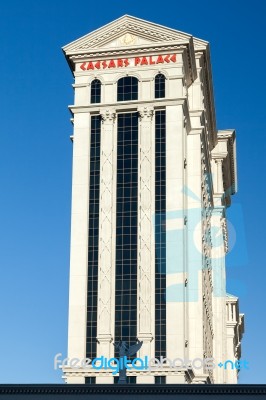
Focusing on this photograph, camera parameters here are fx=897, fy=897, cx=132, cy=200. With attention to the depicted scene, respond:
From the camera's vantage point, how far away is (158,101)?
116 meters

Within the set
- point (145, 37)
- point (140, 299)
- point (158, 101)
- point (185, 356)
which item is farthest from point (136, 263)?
point (145, 37)

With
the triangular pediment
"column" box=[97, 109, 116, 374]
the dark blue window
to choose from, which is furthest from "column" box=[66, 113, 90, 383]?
the triangular pediment

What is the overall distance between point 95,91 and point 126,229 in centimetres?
2019

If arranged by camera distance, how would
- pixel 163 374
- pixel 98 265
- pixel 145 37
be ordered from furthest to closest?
pixel 145 37 → pixel 98 265 → pixel 163 374

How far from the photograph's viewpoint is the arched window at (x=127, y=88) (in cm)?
11800

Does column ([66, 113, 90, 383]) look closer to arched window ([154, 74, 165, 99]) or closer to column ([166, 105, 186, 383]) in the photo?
arched window ([154, 74, 165, 99])

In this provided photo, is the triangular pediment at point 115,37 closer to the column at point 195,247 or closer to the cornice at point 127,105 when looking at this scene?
the cornice at point 127,105

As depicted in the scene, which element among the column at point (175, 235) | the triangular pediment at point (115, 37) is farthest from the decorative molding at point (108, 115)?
the triangular pediment at point (115, 37)

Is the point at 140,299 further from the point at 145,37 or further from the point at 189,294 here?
the point at 145,37

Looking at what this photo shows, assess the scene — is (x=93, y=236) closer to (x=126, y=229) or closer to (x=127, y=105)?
(x=126, y=229)

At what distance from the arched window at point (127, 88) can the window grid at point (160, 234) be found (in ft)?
14.0

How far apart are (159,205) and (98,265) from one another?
1071 cm

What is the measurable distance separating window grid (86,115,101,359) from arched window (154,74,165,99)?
8393 mm
